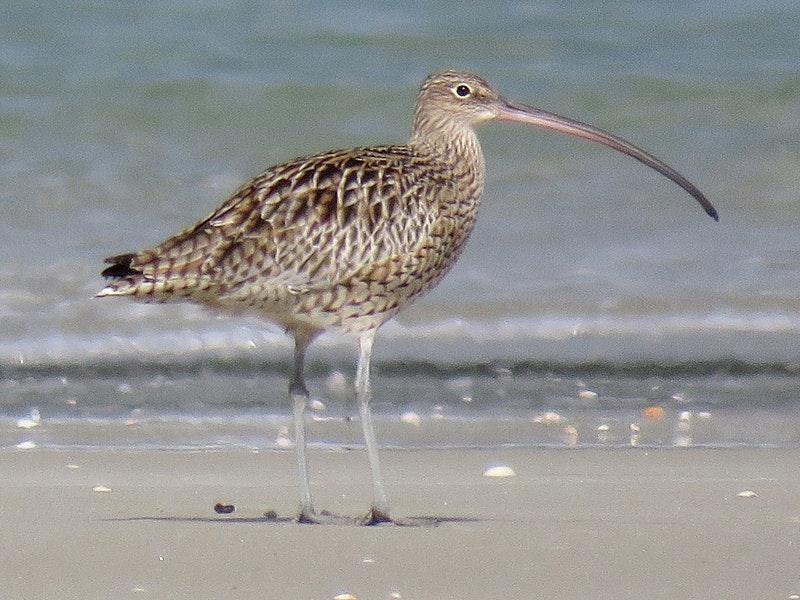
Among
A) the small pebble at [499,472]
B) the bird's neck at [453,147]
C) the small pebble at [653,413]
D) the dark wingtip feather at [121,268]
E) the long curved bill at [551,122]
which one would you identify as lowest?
the small pebble at [499,472]

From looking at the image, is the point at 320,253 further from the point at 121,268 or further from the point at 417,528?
the point at 417,528

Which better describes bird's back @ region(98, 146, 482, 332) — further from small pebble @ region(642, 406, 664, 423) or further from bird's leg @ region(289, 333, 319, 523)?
small pebble @ region(642, 406, 664, 423)

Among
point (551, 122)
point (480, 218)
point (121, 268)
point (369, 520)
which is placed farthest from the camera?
→ point (480, 218)

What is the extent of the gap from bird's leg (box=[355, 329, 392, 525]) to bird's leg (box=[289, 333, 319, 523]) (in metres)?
0.20

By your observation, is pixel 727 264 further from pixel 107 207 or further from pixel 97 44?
pixel 97 44

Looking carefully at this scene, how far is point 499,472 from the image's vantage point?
22.6ft

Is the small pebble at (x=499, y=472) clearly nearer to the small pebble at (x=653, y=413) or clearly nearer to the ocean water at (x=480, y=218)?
the ocean water at (x=480, y=218)

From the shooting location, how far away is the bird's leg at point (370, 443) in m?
6.13

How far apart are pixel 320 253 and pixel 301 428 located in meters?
0.65

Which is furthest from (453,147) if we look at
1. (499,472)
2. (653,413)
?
(653,413)

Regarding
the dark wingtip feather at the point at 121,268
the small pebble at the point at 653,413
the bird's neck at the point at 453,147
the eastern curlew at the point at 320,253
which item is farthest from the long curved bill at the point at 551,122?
the dark wingtip feather at the point at 121,268

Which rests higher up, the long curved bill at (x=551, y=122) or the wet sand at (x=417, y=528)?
the long curved bill at (x=551, y=122)

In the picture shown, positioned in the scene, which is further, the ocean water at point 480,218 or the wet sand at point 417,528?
the ocean water at point 480,218

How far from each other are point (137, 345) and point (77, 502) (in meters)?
2.70
